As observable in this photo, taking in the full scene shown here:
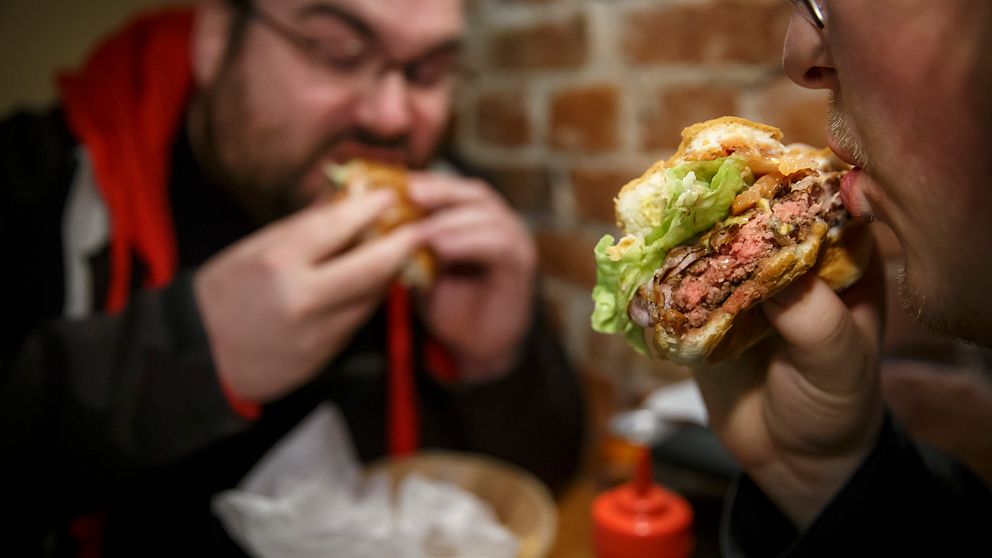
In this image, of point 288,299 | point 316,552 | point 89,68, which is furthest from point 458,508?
point 89,68

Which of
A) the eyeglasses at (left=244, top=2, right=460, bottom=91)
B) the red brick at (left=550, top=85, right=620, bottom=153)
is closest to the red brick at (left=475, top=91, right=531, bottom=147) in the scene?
the red brick at (left=550, top=85, right=620, bottom=153)

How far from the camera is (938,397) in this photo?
29.5 inches

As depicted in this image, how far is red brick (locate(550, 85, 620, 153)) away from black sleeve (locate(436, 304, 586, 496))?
1.15ft

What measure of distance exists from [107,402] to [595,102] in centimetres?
86

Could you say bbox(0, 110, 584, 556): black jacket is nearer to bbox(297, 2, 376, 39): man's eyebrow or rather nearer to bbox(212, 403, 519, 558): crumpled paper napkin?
bbox(212, 403, 519, 558): crumpled paper napkin

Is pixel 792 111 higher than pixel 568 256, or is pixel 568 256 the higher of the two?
pixel 792 111

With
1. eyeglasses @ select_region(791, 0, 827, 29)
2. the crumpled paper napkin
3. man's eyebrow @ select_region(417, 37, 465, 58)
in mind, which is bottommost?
the crumpled paper napkin

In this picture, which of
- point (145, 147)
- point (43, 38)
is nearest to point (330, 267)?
point (145, 147)

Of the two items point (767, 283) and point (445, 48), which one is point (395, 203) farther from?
point (767, 283)

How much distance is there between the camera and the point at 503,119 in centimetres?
146

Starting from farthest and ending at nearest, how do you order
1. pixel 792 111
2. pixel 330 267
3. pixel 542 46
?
pixel 542 46, pixel 330 267, pixel 792 111

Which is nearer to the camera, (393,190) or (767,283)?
(767,283)

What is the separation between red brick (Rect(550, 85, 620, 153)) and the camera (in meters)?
1.15

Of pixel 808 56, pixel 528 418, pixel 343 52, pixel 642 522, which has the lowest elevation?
pixel 528 418
